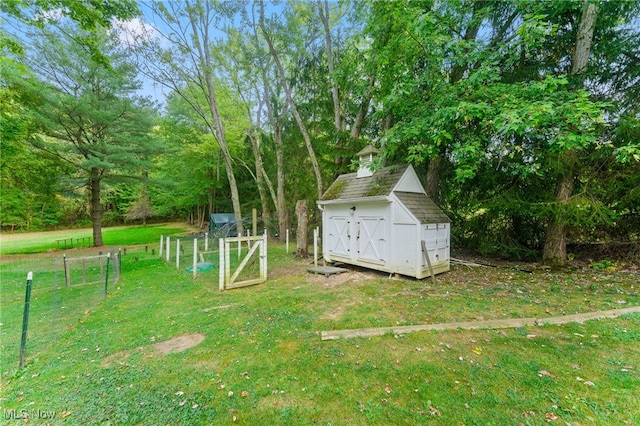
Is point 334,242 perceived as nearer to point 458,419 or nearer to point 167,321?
point 167,321

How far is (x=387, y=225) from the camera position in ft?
24.7

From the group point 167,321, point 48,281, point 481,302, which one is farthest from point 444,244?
point 48,281

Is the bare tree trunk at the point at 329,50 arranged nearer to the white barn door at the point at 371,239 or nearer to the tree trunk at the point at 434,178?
the tree trunk at the point at 434,178

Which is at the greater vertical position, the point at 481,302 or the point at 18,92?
the point at 18,92

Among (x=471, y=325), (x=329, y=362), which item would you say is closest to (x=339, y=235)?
(x=471, y=325)

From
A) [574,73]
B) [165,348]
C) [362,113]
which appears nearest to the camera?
[165,348]

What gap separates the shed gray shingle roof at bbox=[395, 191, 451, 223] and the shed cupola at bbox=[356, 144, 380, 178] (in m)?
1.52

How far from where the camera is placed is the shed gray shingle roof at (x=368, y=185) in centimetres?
775

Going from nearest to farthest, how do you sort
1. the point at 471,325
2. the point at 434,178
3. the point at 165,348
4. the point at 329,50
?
1. the point at 165,348
2. the point at 471,325
3. the point at 434,178
4. the point at 329,50

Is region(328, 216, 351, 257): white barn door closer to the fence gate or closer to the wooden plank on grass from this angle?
the fence gate

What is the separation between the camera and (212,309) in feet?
17.5

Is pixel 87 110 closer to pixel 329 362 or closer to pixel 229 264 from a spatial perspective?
pixel 229 264

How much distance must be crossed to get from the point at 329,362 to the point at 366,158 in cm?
696

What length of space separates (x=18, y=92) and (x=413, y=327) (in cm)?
1549
